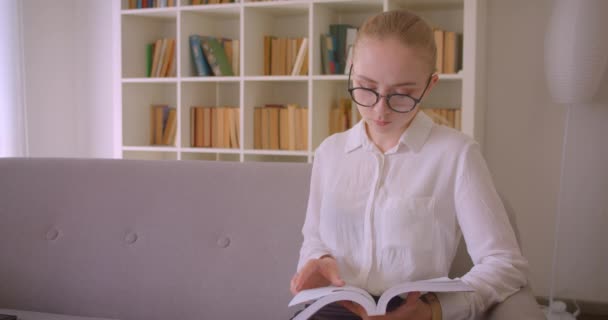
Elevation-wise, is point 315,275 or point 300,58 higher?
point 300,58

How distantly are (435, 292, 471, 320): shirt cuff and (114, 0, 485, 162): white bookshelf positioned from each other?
7.39 feet

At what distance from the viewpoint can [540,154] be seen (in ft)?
12.1

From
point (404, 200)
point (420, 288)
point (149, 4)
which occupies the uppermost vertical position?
point (149, 4)

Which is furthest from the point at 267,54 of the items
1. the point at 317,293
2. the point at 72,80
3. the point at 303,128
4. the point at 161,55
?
the point at 317,293

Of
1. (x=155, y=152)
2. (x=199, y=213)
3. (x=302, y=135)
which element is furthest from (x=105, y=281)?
(x=155, y=152)

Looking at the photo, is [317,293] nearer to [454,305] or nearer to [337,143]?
[454,305]

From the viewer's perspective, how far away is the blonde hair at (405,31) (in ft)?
4.17

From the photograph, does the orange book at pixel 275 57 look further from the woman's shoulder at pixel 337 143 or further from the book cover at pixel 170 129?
the woman's shoulder at pixel 337 143

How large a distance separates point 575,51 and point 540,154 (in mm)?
811

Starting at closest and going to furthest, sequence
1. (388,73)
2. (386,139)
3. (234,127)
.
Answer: (388,73) < (386,139) < (234,127)

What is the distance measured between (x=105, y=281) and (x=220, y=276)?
14.2 inches

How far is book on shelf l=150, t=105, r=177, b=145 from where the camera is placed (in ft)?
14.4

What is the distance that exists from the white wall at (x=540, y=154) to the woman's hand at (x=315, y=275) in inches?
102

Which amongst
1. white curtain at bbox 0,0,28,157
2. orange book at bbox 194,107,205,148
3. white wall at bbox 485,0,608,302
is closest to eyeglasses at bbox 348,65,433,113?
white wall at bbox 485,0,608,302
